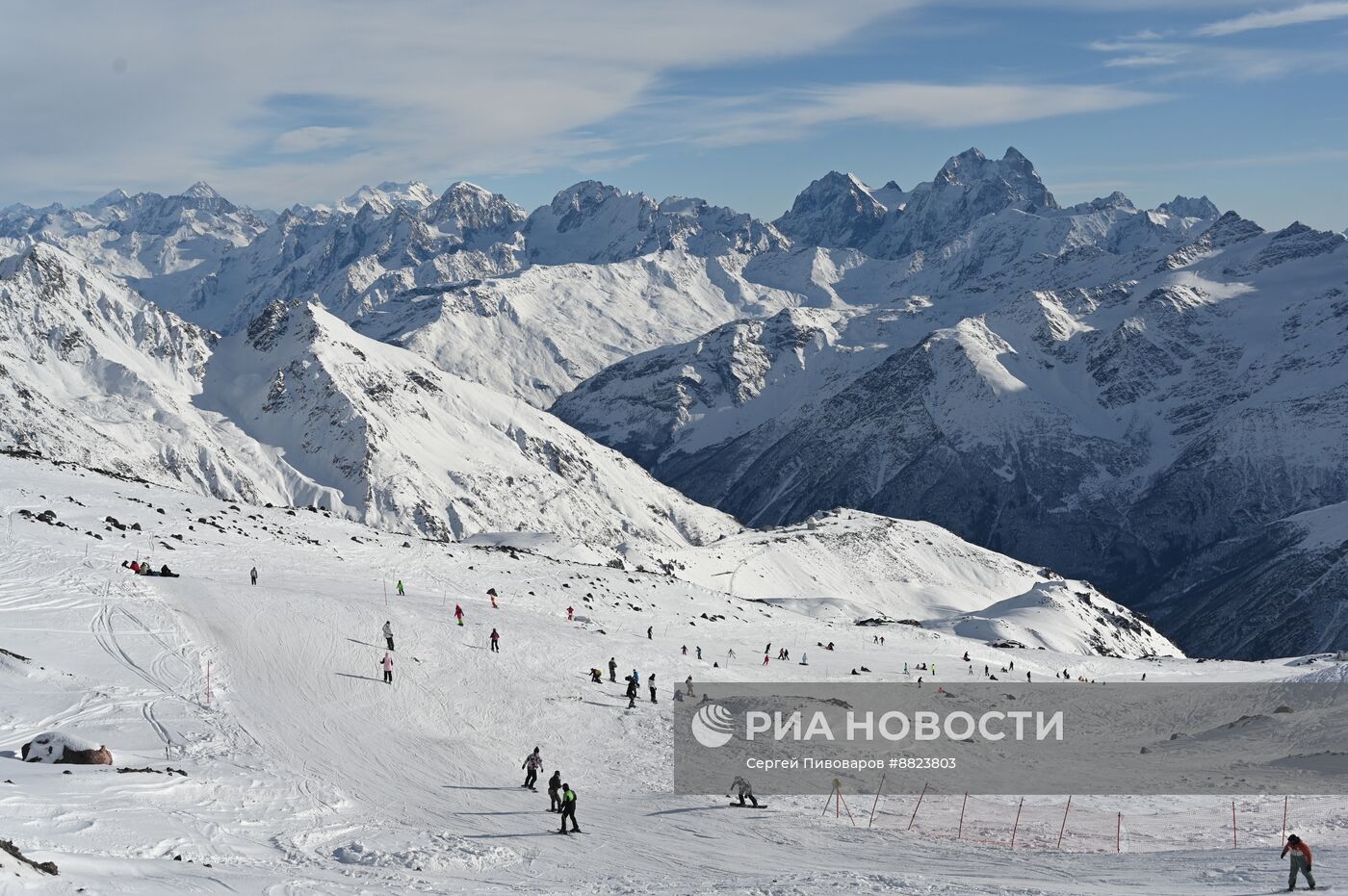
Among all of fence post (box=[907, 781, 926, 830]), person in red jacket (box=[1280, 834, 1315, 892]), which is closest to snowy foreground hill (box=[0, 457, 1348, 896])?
fence post (box=[907, 781, 926, 830])

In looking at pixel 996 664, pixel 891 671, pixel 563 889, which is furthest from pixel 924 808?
pixel 996 664

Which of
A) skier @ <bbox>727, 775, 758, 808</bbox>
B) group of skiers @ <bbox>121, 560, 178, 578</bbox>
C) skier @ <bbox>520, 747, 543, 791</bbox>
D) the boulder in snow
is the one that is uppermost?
group of skiers @ <bbox>121, 560, 178, 578</bbox>

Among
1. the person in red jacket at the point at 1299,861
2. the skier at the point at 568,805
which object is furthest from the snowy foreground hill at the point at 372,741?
the person in red jacket at the point at 1299,861

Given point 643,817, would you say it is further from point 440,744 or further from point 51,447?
point 51,447

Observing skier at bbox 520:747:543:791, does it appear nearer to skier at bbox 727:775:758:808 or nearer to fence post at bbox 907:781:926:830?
skier at bbox 727:775:758:808

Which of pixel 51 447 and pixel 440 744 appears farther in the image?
pixel 51 447

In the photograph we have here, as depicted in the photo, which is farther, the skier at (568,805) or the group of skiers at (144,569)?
the group of skiers at (144,569)

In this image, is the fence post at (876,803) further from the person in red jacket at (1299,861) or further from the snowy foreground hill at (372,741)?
the person in red jacket at (1299,861)

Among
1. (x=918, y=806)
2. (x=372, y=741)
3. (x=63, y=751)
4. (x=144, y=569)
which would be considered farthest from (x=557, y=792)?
(x=144, y=569)

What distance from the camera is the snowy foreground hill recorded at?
30328 millimetres

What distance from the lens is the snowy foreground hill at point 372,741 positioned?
30.3m

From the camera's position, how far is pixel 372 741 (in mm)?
44562

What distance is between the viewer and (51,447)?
604 feet

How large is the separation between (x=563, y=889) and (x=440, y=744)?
662 inches
